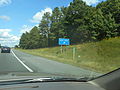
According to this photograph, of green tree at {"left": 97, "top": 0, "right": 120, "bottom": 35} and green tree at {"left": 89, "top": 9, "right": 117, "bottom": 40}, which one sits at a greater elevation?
green tree at {"left": 97, "top": 0, "right": 120, "bottom": 35}

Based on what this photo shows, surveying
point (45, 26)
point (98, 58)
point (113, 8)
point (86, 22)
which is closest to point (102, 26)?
point (113, 8)

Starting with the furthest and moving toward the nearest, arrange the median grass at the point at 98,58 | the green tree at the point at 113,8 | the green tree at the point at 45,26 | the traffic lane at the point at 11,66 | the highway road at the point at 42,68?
1. the green tree at the point at 45,26
2. the green tree at the point at 113,8
3. the median grass at the point at 98,58
4. the traffic lane at the point at 11,66
5. the highway road at the point at 42,68

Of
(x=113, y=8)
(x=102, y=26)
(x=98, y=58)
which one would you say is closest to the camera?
(x=98, y=58)

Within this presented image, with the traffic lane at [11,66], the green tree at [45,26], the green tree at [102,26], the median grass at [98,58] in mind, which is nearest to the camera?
the traffic lane at [11,66]

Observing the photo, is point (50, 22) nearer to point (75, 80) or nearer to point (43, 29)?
point (43, 29)

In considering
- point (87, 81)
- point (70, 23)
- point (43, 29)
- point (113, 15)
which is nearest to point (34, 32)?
point (43, 29)

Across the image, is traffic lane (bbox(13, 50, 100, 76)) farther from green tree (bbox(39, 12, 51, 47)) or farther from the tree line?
green tree (bbox(39, 12, 51, 47))

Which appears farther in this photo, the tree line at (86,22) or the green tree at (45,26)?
the green tree at (45,26)

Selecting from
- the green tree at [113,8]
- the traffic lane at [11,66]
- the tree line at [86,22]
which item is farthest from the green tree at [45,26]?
the traffic lane at [11,66]

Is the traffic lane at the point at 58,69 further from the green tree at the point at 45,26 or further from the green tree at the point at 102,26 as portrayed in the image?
the green tree at the point at 45,26

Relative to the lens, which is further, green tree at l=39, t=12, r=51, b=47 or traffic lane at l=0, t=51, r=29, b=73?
green tree at l=39, t=12, r=51, b=47

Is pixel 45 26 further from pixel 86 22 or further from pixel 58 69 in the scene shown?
pixel 58 69

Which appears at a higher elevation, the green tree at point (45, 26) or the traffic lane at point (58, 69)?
the green tree at point (45, 26)

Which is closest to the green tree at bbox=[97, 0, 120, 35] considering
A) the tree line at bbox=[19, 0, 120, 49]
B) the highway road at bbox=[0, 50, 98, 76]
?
the tree line at bbox=[19, 0, 120, 49]
